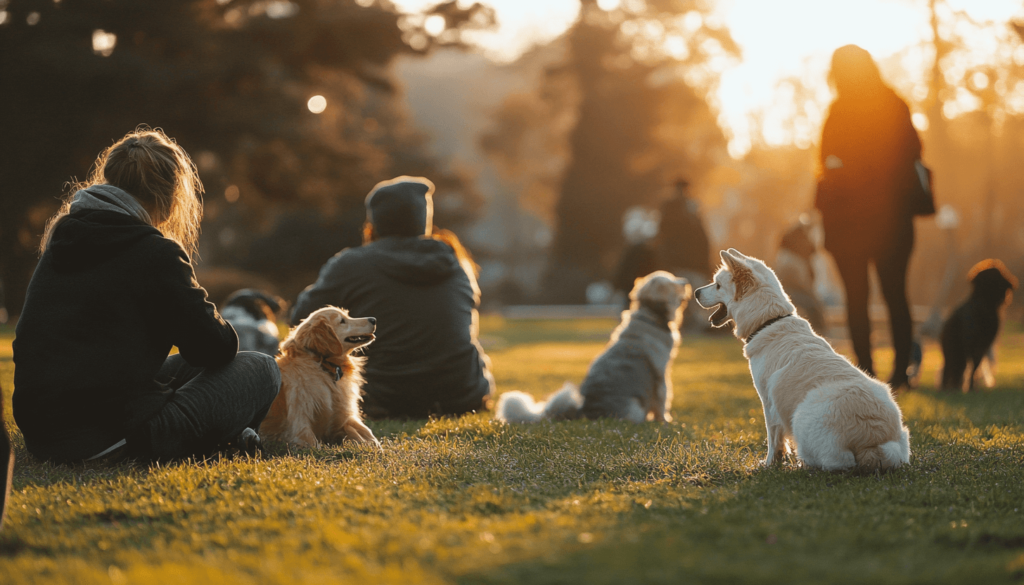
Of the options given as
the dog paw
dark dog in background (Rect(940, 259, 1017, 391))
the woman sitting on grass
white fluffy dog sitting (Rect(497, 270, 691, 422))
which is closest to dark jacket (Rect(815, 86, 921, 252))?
white fluffy dog sitting (Rect(497, 270, 691, 422))

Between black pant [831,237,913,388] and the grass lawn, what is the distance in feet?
8.81

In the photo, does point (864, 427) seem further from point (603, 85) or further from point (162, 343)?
point (603, 85)

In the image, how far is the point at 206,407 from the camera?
4.23m

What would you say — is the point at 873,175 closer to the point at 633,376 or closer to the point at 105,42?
the point at 633,376

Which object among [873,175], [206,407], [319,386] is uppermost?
[873,175]

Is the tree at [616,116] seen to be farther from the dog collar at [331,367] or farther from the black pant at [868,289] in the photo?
the dog collar at [331,367]

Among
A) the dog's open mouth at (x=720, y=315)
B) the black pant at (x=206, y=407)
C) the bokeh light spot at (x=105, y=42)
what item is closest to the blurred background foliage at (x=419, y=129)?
the bokeh light spot at (x=105, y=42)

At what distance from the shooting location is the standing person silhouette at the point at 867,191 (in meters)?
7.94

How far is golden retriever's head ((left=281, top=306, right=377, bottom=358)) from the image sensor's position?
534 cm

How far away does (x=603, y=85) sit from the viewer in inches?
1687

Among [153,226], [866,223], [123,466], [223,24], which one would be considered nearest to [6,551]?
[123,466]

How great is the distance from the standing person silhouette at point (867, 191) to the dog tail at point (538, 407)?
10.8ft

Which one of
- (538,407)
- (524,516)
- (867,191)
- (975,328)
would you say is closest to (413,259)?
(538,407)

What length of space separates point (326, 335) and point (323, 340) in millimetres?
40
